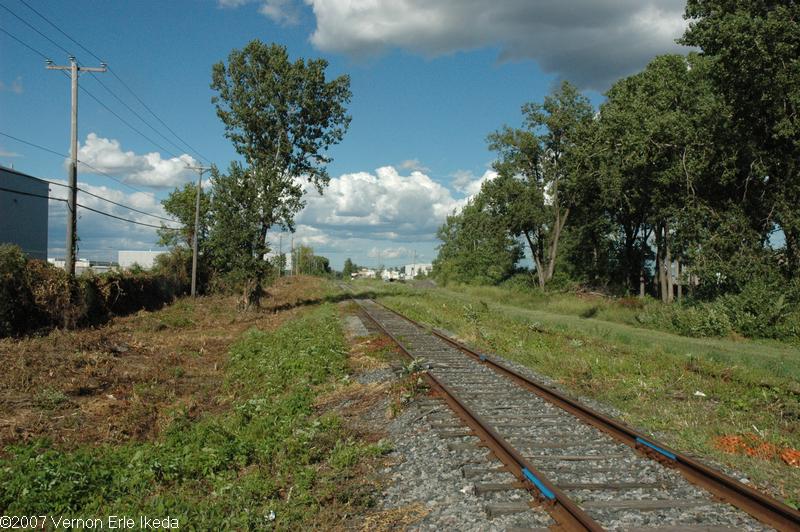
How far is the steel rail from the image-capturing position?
5.03 metres

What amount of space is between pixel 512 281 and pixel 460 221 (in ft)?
148

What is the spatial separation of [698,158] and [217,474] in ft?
96.3

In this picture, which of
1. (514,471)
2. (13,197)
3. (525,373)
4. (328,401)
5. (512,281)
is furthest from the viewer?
(512,281)

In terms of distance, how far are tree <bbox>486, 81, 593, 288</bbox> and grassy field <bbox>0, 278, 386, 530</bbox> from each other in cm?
3993

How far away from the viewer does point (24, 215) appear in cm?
5306

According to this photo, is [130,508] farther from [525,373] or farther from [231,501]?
[525,373]

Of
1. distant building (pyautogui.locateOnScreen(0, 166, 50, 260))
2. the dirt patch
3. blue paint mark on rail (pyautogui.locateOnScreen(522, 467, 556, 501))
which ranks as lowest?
the dirt patch

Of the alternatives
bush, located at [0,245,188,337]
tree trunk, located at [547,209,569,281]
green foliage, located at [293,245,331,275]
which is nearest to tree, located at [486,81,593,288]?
tree trunk, located at [547,209,569,281]

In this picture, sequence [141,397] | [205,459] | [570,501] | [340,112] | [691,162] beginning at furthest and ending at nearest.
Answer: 1. [340,112]
2. [691,162]
3. [141,397]
4. [205,459]
5. [570,501]

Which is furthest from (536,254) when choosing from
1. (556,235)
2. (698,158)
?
(698,158)

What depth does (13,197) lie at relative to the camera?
1978 inches

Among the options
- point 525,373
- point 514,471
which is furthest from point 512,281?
point 514,471

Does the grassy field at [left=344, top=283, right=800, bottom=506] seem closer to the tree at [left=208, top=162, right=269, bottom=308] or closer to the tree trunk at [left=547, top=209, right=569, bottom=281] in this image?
the tree at [left=208, top=162, right=269, bottom=308]

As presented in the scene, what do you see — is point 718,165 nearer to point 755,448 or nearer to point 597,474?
point 755,448
